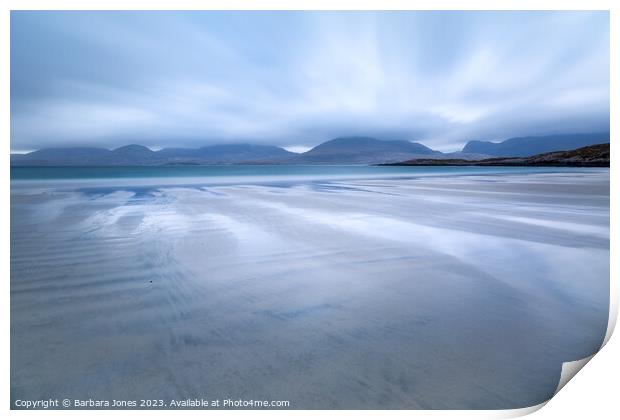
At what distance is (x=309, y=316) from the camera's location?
2662mm

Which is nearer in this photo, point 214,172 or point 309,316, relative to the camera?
point 309,316

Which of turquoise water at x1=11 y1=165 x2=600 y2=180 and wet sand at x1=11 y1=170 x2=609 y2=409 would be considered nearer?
wet sand at x1=11 y1=170 x2=609 y2=409

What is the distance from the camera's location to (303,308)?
9.18 ft

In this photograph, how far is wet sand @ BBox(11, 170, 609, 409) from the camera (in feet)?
6.49

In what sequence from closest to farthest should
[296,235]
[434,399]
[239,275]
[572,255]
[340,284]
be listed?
1. [434,399]
2. [340,284]
3. [239,275]
4. [572,255]
5. [296,235]

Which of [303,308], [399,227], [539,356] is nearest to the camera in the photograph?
[539,356]

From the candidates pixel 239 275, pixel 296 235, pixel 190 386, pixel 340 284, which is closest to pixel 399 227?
pixel 296 235

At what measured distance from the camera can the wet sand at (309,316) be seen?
1978 millimetres

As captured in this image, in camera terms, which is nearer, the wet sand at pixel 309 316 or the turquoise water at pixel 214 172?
the wet sand at pixel 309 316

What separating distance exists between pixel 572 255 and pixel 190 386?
4515 mm

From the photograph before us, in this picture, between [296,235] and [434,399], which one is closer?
[434,399]
